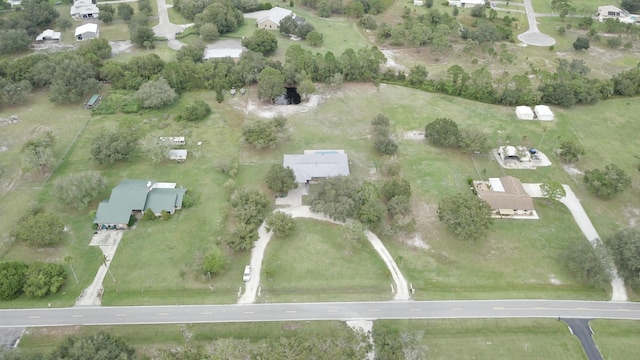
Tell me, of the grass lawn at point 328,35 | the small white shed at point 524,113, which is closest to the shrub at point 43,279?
the grass lawn at point 328,35

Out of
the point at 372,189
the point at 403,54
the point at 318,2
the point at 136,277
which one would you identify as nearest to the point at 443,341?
the point at 372,189

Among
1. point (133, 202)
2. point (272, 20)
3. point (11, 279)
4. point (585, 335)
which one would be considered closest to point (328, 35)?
point (272, 20)

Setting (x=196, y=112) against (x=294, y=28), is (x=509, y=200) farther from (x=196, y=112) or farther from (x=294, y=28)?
(x=294, y=28)

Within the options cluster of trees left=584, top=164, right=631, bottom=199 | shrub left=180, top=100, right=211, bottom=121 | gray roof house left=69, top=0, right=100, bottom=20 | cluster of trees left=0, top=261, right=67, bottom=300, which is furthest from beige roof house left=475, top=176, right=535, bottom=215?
gray roof house left=69, top=0, right=100, bottom=20

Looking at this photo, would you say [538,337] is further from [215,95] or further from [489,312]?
[215,95]

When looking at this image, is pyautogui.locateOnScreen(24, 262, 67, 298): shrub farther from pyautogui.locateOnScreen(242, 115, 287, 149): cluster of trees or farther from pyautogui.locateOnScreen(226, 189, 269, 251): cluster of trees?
pyautogui.locateOnScreen(242, 115, 287, 149): cluster of trees

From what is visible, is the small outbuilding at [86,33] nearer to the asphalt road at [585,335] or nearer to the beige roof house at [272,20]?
the beige roof house at [272,20]
